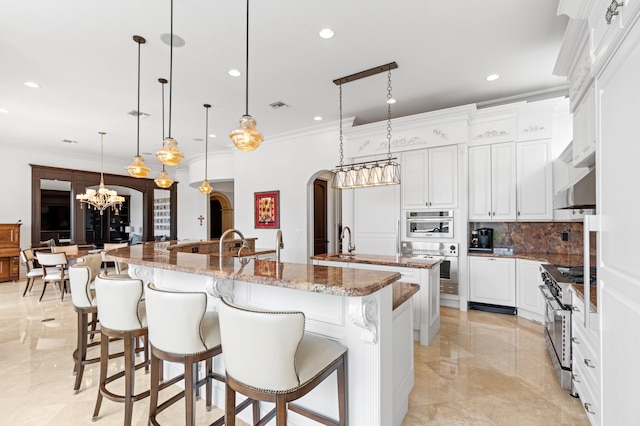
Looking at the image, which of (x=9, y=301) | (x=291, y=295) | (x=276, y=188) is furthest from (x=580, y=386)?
(x=9, y=301)

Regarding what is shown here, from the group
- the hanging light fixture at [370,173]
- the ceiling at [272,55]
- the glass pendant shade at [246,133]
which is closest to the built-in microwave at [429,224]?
the hanging light fixture at [370,173]

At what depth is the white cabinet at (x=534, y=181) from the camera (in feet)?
13.4

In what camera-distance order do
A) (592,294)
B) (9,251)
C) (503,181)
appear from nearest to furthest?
1. (592,294)
2. (503,181)
3. (9,251)

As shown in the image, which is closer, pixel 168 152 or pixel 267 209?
pixel 168 152

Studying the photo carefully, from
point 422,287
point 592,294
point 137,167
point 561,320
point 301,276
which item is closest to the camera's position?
point 301,276

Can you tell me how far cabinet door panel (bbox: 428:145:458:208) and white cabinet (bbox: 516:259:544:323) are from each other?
3.93ft

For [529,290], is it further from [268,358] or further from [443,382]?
[268,358]

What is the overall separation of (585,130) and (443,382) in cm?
227

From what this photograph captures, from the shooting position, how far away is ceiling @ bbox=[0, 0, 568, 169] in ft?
8.50

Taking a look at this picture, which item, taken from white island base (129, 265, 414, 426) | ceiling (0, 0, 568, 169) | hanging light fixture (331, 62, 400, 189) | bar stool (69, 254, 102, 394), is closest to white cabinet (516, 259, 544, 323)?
hanging light fixture (331, 62, 400, 189)

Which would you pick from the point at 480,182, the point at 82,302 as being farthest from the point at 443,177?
the point at 82,302

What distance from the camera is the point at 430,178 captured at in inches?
183

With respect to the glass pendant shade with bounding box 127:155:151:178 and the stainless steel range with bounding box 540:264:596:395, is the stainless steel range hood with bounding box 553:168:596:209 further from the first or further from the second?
the glass pendant shade with bounding box 127:155:151:178

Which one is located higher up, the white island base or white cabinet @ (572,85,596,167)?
white cabinet @ (572,85,596,167)
